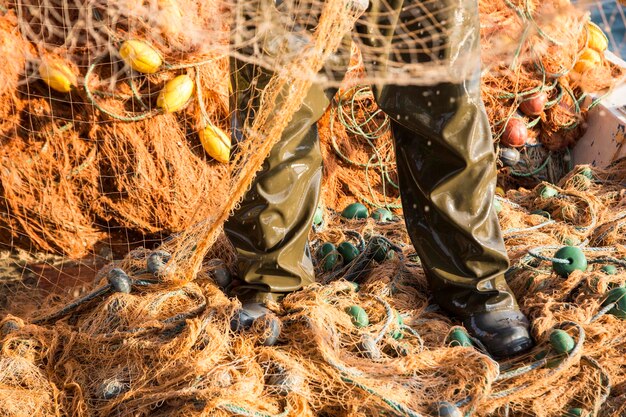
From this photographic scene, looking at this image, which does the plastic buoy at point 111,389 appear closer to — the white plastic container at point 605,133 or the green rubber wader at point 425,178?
the green rubber wader at point 425,178

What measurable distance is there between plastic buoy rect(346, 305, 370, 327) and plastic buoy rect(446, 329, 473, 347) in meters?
0.36

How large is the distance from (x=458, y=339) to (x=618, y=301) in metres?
0.74

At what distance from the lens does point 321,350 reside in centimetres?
304

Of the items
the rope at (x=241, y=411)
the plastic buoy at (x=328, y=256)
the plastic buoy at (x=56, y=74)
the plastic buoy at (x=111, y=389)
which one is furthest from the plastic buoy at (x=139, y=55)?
the rope at (x=241, y=411)

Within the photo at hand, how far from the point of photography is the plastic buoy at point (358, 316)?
3379 mm

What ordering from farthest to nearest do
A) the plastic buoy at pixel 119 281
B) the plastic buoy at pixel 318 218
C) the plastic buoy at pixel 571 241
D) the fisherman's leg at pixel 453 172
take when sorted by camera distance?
the plastic buoy at pixel 318 218 → the plastic buoy at pixel 571 241 → the plastic buoy at pixel 119 281 → the fisherman's leg at pixel 453 172

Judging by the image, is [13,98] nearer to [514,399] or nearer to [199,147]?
[199,147]

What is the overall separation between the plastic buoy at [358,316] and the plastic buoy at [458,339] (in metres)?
0.36

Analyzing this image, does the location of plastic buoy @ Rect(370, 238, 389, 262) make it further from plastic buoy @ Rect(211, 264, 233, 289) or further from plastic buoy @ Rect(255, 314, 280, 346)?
plastic buoy @ Rect(255, 314, 280, 346)

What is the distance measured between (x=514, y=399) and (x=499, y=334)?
0.42m

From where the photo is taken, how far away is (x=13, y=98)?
15.1ft

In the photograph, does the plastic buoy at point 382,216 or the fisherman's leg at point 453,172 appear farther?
the plastic buoy at point 382,216

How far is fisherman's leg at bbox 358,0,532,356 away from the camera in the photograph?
10.6ft

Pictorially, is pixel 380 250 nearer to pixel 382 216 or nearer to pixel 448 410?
pixel 382 216
